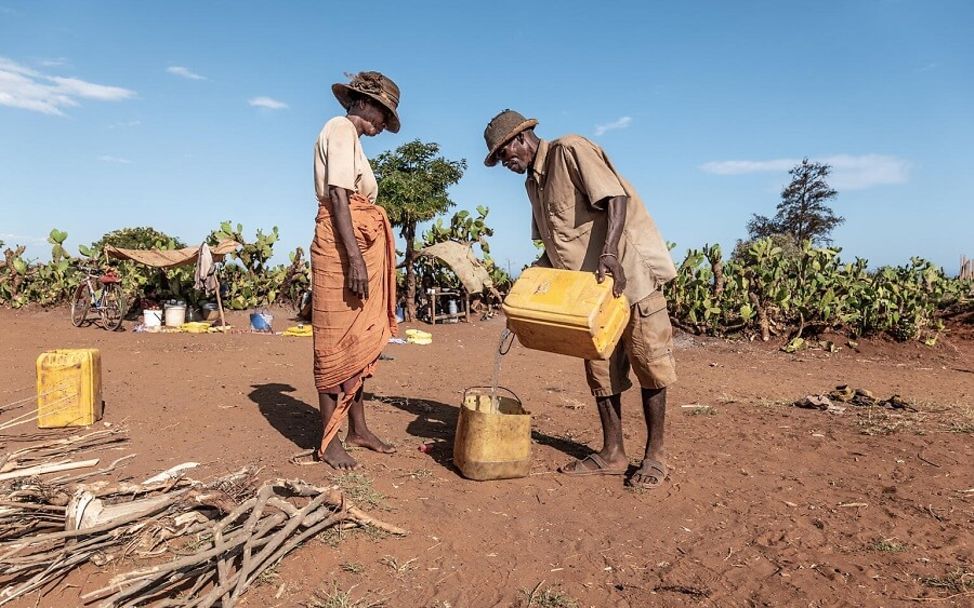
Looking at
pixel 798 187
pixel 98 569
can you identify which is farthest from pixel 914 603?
pixel 798 187

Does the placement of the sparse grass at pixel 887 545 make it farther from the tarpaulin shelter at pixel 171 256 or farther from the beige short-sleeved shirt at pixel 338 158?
the tarpaulin shelter at pixel 171 256

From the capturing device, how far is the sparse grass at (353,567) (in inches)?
101

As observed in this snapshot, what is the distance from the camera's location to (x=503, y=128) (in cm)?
352

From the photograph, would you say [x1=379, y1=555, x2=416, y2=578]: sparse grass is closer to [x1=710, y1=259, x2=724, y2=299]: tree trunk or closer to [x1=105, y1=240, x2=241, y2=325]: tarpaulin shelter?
[x1=710, y1=259, x2=724, y2=299]: tree trunk

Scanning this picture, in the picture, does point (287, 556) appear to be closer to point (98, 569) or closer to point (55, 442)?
point (98, 569)

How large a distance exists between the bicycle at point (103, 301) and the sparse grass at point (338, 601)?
10.7m

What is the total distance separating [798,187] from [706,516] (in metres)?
28.5

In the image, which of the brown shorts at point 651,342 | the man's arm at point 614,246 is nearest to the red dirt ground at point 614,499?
the brown shorts at point 651,342

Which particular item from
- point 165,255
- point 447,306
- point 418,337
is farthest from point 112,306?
point 447,306

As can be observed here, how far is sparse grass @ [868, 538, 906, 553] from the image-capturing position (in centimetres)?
273

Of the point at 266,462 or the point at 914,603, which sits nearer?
the point at 914,603

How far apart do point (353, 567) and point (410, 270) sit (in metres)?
10.9

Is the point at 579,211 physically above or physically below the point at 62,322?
above

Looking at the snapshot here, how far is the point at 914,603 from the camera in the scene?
2.33 m
